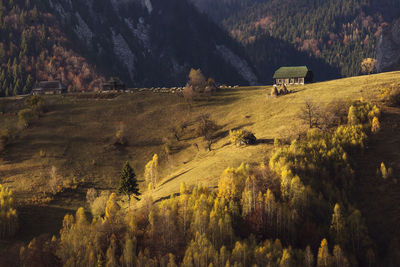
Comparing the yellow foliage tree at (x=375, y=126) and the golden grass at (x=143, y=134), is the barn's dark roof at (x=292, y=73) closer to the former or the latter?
the golden grass at (x=143, y=134)

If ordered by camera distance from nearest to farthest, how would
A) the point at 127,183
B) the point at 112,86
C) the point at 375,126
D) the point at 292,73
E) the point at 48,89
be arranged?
1. the point at 127,183
2. the point at 375,126
3. the point at 292,73
4. the point at 112,86
5. the point at 48,89

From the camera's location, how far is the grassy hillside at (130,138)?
3078 inches

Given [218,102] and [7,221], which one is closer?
[7,221]

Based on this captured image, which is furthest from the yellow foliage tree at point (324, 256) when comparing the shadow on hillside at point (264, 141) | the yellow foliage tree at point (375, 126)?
the yellow foliage tree at point (375, 126)

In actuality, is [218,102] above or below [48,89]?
below

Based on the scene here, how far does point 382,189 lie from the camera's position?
66312 millimetres

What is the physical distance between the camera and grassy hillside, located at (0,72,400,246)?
78188mm

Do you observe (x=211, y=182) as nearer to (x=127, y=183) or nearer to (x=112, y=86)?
(x=127, y=183)

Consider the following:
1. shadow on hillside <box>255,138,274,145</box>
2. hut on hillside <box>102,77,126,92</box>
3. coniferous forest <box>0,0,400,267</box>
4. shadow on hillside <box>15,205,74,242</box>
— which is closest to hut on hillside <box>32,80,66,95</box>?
hut on hillside <box>102,77,126,92</box>

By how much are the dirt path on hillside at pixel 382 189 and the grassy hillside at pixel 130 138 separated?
1502cm

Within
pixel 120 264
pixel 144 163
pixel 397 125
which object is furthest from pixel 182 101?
pixel 120 264

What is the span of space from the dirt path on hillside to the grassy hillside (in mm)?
15018

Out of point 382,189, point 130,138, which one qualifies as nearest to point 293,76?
point 130,138

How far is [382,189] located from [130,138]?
63289mm
